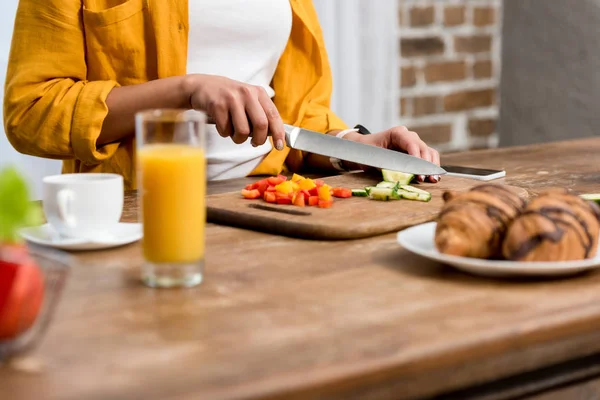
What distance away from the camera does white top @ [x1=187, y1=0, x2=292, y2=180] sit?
5.45 feet

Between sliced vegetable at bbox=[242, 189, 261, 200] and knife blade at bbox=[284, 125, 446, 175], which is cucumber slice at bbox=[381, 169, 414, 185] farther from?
sliced vegetable at bbox=[242, 189, 261, 200]

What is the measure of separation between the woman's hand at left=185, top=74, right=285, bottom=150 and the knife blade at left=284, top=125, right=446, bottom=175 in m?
0.04

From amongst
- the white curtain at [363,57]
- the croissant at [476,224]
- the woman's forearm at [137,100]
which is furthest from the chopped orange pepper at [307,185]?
the white curtain at [363,57]

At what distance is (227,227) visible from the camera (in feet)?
3.90

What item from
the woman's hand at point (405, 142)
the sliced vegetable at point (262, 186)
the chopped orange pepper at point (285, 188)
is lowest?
the sliced vegetable at point (262, 186)

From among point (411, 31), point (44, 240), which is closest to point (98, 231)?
point (44, 240)

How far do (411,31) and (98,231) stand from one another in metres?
2.00

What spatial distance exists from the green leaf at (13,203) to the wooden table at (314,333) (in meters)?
0.12

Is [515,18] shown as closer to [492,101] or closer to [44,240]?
[492,101]

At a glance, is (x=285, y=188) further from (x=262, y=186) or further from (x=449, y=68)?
(x=449, y=68)

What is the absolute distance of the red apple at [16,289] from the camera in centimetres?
63

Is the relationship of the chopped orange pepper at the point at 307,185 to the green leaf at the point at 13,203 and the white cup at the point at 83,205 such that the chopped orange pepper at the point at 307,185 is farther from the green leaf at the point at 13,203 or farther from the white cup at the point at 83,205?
the green leaf at the point at 13,203

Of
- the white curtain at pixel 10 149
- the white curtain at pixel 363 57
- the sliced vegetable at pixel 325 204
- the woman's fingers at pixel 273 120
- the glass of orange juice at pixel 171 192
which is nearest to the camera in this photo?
the glass of orange juice at pixel 171 192

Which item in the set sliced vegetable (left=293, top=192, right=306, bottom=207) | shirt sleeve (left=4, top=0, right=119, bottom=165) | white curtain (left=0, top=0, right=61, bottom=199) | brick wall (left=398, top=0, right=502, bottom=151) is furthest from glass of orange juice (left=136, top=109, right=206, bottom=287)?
brick wall (left=398, top=0, right=502, bottom=151)
